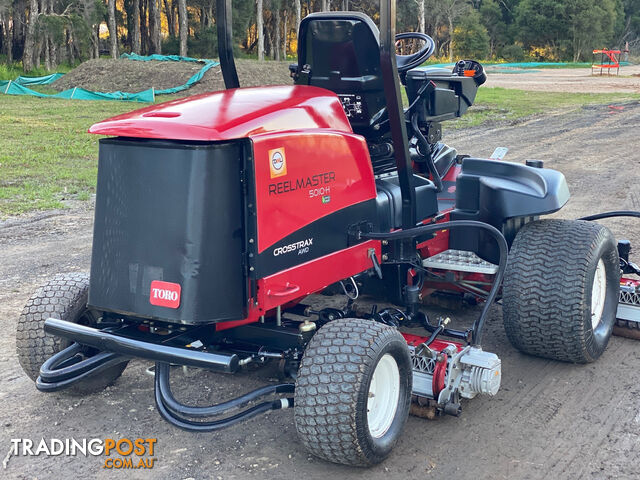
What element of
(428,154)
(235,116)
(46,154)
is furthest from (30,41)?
(235,116)

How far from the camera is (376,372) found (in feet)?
12.2

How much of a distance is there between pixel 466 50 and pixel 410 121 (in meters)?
60.8

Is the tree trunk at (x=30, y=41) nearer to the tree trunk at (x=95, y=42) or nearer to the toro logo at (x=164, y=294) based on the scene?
the tree trunk at (x=95, y=42)

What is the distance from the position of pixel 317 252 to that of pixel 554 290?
1.47 meters

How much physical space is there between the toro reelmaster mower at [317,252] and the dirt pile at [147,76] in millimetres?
20424

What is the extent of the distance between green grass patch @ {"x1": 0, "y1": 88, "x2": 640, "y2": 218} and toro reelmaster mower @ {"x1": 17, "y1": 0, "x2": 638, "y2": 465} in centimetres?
580

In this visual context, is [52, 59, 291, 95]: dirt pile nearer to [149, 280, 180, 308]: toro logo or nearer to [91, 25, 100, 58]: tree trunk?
[91, 25, 100, 58]: tree trunk

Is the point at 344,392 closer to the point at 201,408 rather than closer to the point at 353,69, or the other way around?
the point at 201,408

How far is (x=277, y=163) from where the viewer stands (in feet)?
11.7

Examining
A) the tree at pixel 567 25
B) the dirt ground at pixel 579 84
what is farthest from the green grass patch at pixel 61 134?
the tree at pixel 567 25

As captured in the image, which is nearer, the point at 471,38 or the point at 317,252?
the point at 317,252

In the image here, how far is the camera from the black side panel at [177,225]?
133 inches

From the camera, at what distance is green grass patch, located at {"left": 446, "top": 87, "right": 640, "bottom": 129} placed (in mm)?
18016

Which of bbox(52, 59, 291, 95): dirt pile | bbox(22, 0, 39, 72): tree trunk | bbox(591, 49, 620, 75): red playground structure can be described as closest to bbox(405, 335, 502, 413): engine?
bbox(52, 59, 291, 95): dirt pile
